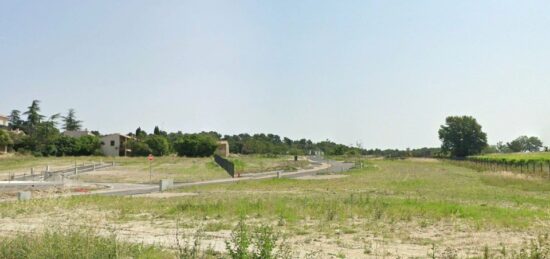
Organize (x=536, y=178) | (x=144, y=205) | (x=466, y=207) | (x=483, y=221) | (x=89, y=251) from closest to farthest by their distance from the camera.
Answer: (x=89, y=251) < (x=483, y=221) < (x=466, y=207) < (x=144, y=205) < (x=536, y=178)

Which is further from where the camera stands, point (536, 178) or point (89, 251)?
point (536, 178)

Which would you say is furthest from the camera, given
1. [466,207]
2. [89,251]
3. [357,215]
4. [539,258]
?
[466,207]

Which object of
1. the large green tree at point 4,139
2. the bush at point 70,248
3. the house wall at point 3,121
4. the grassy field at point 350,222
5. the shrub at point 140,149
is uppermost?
the house wall at point 3,121

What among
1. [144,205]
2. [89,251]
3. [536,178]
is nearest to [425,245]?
[89,251]

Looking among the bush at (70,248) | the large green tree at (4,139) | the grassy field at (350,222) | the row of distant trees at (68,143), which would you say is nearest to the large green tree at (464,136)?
the row of distant trees at (68,143)

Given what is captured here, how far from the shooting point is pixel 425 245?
12.0 meters

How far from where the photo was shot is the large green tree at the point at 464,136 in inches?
5438

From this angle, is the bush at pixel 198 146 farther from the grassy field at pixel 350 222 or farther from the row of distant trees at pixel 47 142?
the grassy field at pixel 350 222

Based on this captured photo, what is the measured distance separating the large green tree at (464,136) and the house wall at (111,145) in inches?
3616

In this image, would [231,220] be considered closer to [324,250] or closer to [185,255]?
[324,250]

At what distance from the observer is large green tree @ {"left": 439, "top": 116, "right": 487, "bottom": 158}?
138 meters

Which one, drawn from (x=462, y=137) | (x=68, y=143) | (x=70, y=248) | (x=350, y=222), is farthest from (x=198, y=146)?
(x=70, y=248)

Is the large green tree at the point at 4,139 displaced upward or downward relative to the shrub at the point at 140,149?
upward

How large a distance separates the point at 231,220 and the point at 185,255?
28.5 feet
